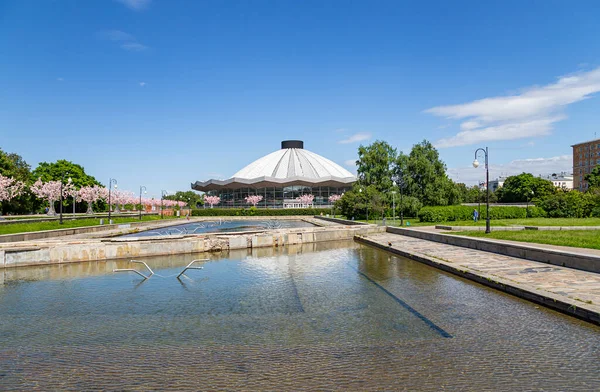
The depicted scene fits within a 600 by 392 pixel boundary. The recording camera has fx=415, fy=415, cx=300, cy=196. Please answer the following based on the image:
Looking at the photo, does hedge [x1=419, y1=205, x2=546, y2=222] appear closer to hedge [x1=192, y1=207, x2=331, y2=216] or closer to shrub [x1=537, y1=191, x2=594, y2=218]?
shrub [x1=537, y1=191, x2=594, y2=218]

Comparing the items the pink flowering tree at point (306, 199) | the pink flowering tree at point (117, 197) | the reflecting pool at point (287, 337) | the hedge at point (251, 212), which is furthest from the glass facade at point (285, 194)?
the reflecting pool at point (287, 337)

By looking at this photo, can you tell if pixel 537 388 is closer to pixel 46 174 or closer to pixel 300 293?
pixel 300 293

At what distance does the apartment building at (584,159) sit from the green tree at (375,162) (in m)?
63.0

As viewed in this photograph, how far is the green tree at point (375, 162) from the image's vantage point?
51062 millimetres

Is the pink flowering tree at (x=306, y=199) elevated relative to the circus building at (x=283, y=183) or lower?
lower

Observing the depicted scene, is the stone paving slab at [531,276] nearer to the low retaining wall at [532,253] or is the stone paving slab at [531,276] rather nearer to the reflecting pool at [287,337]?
the low retaining wall at [532,253]

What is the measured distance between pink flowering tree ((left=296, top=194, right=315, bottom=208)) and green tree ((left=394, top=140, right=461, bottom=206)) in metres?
41.3

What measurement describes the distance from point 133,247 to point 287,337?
11604 mm

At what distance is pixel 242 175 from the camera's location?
102m

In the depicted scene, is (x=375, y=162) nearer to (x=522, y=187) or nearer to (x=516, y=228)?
(x=516, y=228)

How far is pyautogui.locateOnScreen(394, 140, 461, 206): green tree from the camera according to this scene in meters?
42.2

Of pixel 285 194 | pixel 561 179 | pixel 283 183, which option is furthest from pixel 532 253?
pixel 561 179

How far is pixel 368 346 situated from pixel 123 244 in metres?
12.6

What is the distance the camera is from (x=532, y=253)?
11773 mm
